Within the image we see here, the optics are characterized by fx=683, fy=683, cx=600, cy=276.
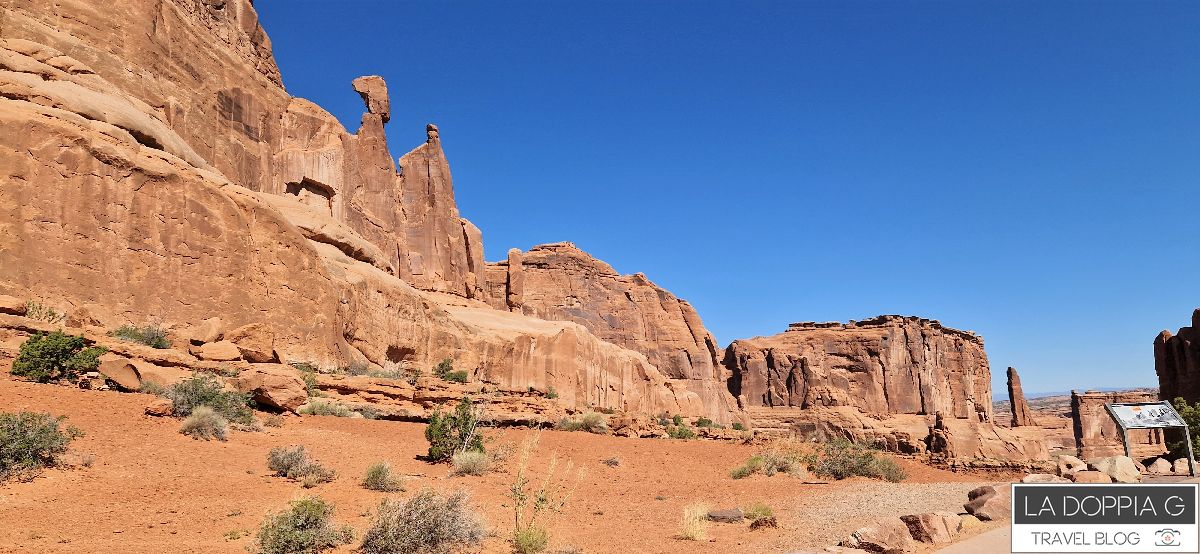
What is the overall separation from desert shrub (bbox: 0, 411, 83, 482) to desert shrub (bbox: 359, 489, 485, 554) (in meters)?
4.79

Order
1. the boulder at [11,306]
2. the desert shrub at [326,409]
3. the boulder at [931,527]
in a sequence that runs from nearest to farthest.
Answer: the boulder at [931,527]
the boulder at [11,306]
the desert shrub at [326,409]

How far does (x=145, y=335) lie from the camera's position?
17.9 meters

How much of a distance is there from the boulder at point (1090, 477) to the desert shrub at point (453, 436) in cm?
1076

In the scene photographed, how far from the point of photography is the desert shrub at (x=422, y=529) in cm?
688

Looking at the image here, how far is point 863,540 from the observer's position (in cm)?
718

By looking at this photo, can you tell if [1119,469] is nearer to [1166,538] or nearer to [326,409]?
[1166,538]

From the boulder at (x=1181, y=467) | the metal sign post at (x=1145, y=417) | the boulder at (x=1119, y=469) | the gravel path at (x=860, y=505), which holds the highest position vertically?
the metal sign post at (x=1145, y=417)

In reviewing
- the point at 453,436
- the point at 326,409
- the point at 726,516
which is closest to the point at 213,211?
the point at 326,409

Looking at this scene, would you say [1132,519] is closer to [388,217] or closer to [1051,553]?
[1051,553]

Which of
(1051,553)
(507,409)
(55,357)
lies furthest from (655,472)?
(55,357)

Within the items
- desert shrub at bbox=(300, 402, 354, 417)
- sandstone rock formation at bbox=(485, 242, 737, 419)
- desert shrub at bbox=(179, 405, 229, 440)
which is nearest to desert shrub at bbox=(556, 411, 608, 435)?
desert shrub at bbox=(300, 402, 354, 417)

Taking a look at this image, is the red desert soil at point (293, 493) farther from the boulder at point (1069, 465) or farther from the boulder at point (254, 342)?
the boulder at point (254, 342)

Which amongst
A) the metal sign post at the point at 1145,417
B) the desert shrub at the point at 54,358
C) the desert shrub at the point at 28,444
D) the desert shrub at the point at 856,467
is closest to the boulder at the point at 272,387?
the desert shrub at the point at 54,358

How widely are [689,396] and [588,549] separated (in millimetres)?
58521
